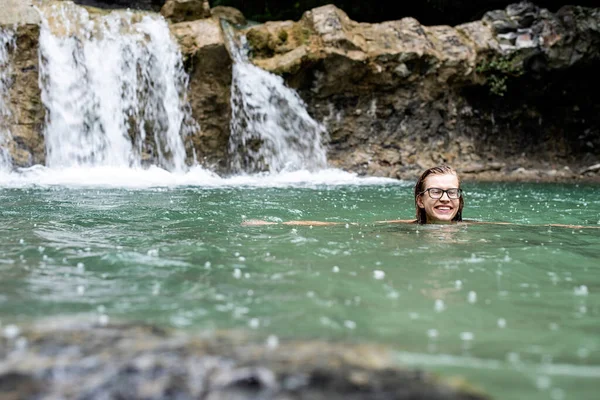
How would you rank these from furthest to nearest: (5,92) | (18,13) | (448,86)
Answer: (448,86)
(18,13)
(5,92)

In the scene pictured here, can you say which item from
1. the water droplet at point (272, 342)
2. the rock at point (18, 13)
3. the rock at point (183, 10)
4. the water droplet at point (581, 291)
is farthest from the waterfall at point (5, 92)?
the water droplet at point (581, 291)

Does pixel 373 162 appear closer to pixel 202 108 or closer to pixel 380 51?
pixel 380 51

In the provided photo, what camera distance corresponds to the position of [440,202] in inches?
226

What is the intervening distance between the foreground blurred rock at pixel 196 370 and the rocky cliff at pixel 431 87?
11342mm

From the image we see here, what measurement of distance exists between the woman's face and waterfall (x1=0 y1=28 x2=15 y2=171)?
933 cm

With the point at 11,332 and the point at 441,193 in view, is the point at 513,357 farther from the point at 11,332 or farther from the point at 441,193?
the point at 441,193

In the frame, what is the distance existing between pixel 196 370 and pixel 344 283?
1.59m

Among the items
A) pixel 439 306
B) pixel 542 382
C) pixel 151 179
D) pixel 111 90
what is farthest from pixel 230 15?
pixel 542 382

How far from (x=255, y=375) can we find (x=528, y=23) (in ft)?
53.0

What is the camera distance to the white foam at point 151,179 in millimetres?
10633

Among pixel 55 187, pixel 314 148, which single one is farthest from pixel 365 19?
pixel 55 187

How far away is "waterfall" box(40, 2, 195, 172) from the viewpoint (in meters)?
12.5

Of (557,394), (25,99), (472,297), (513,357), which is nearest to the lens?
(557,394)

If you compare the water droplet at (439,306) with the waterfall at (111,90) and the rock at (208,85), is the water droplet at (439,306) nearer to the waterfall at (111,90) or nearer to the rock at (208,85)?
the waterfall at (111,90)
